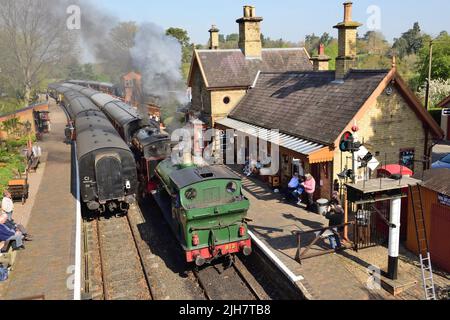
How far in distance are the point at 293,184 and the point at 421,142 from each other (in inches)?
211

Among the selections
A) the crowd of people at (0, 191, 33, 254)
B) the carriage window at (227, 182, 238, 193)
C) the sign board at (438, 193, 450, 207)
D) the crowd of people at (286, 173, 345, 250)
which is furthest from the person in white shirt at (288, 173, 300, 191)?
the crowd of people at (0, 191, 33, 254)

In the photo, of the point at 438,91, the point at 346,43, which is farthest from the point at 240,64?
the point at 438,91

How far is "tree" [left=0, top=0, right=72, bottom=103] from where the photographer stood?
40.3 m

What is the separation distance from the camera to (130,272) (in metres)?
11.8

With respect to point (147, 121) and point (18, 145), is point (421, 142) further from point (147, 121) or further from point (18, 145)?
point (18, 145)

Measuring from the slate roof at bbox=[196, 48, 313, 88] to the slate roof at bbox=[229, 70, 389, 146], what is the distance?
1379 mm

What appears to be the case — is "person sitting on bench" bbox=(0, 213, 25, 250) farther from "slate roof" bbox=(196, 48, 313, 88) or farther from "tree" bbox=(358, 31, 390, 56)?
"tree" bbox=(358, 31, 390, 56)

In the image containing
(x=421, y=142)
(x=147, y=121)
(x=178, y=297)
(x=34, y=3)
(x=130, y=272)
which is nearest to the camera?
(x=178, y=297)

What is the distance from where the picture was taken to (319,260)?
1126cm

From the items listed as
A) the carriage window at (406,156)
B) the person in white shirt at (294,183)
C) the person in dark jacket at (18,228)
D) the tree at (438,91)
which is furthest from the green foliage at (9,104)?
the tree at (438,91)

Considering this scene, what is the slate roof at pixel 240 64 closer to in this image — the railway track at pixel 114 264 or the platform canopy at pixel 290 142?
the platform canopy at pixel 290 142

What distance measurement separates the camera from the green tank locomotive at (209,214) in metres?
10.7
